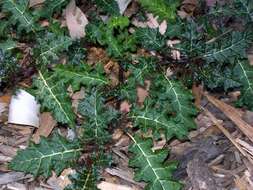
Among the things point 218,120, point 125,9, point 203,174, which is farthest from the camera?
point 125,9

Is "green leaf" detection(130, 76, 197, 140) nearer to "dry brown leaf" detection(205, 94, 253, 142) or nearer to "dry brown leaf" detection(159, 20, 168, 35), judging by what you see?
"dry brown leaf" detection(205, 94, 253, 142)

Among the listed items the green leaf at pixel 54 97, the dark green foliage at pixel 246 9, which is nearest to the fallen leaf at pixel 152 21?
the dark green foliage at pixel 246 9

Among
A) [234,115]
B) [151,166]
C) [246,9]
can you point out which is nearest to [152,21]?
[246,9]

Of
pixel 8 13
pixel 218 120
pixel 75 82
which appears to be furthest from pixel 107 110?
pixel 8 13

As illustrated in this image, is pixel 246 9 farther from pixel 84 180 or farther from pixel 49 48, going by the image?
pixel 84 180

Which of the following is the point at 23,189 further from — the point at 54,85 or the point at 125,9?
the point at 125,9

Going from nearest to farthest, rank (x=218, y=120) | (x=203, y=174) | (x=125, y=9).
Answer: (x=203, y=174), (x=218, y=120), (x=125, y=9)
